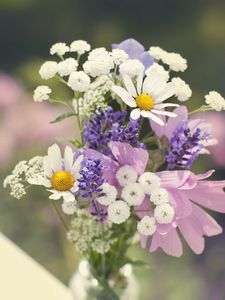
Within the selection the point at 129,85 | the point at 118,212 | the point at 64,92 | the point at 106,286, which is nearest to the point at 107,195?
the point at 118,212

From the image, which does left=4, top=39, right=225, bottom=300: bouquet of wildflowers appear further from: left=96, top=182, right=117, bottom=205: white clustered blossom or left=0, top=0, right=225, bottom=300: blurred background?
left=0, top=0, right=225, bottom=300: blurred background

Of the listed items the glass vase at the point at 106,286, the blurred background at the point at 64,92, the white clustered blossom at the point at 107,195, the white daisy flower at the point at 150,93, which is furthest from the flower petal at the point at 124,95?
the blurred background at the point at 64,92

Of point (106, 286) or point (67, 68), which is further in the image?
point (106, 286)

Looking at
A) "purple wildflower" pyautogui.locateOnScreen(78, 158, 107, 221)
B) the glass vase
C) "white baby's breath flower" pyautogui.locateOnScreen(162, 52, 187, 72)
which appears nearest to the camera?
"purple wildflower" pyautogui.locateOnScreen(78, 158, 107, 221)

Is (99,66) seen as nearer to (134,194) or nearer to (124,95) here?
(124,95)

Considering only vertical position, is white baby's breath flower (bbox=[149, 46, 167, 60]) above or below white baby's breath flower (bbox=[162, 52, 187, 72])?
above

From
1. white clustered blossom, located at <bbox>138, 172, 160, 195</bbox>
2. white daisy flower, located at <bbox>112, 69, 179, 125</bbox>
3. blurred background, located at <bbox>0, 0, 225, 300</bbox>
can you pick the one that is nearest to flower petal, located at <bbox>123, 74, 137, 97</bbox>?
white daisy flower, located at <bbox>112, 69, 179, 125</bbox>

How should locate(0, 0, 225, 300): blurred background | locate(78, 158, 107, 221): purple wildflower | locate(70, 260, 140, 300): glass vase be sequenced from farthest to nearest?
1. locate(0, 0, 225, 300): blurred background
2. locate(70, 260, 140, 300): glass vase
3. locate(78, 158, 107, 221): purple wildflower
